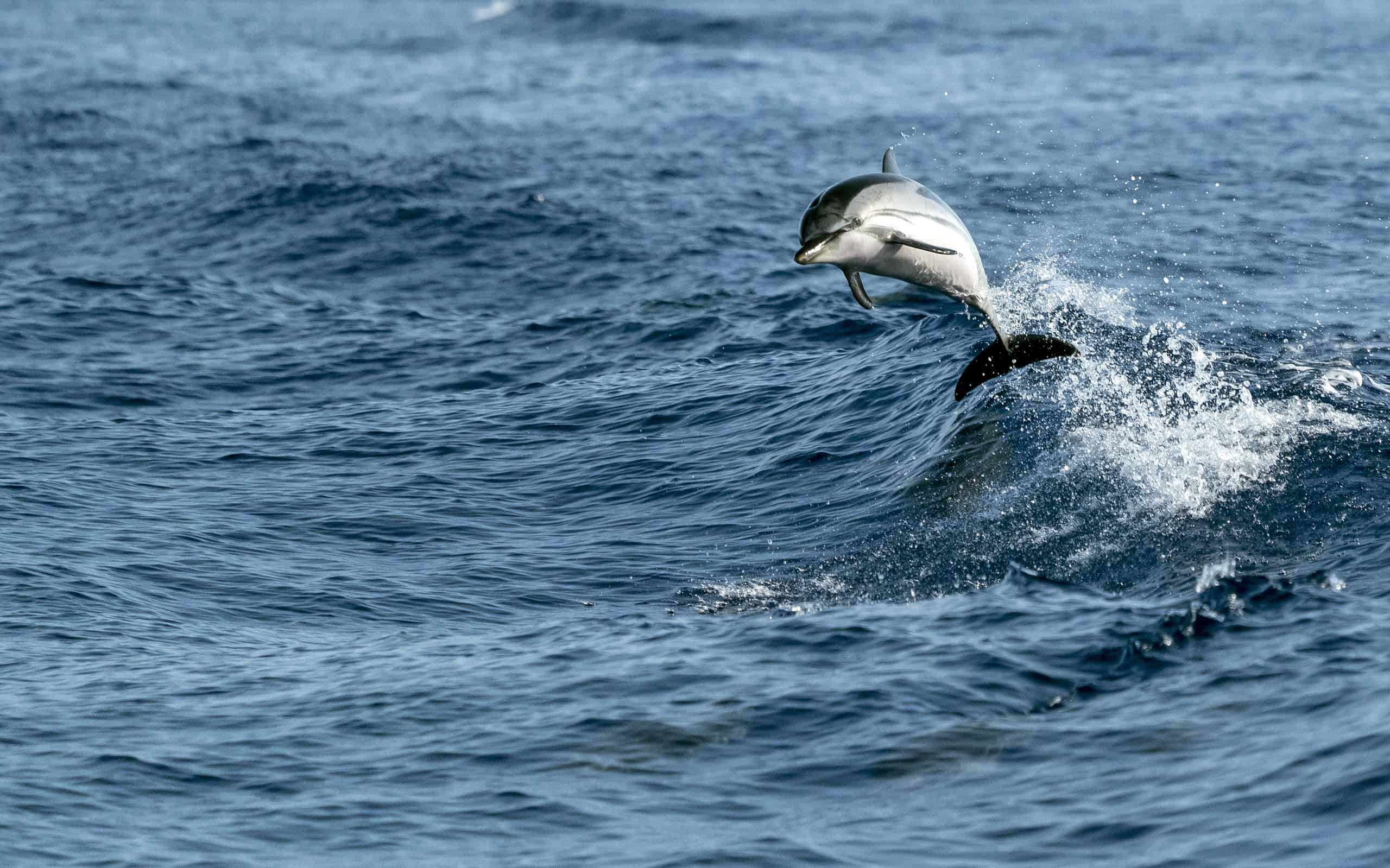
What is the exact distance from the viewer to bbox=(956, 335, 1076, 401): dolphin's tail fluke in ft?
59.2

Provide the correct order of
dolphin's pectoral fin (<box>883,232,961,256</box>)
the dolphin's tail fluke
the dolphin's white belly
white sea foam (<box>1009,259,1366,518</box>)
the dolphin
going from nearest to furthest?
1. the dolphin
2. dolphin's pectoral fin (<box>883,232,961,256</box>)
3. the dolphin's white belly
4. the dolphin's tail fluke
5. white sea foam (<box>1009,259,1366,518</box>)

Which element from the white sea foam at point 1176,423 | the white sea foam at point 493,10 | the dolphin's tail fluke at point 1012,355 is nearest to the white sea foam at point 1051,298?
the white sea foam at point 1176,423

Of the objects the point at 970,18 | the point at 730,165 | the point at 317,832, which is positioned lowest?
the point at 317,832

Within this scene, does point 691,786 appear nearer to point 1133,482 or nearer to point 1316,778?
point 1316,778

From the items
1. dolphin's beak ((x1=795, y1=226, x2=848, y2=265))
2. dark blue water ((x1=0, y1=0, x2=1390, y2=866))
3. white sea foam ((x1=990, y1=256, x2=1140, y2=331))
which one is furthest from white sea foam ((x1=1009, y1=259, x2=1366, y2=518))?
dolphin's beak ((x1=795, y1=226, x2=848, y2=265))

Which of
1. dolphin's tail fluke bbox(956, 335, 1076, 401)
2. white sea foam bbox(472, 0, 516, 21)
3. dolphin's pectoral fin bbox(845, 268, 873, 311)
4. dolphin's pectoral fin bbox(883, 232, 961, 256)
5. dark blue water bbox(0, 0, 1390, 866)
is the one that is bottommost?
dark blue water bbox(0, 0, 1390, 866)

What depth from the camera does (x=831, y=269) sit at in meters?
34.9

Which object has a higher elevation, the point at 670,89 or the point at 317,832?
the point at 670,89

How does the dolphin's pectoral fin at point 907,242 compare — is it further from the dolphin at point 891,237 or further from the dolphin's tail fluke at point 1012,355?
the dolphin's tail fluke at point 1012,355

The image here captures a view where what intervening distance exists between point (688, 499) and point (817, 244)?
8777 mm

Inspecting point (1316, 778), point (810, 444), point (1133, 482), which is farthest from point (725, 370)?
point (1316, 778)

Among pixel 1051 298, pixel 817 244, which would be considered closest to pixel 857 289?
pixel 817 244

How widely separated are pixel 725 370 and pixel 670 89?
29.7 meters

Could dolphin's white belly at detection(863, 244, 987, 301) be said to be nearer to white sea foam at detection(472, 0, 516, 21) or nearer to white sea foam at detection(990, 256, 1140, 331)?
white sea foam at detection(990, 256, 1140, 331)
